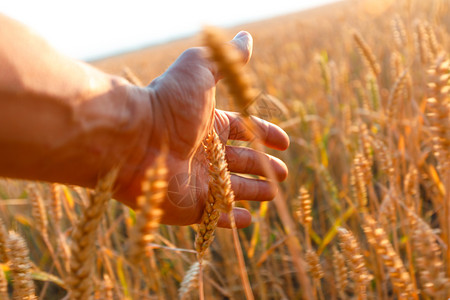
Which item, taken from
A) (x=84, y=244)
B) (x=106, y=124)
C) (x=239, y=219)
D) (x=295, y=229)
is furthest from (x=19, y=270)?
(x=295, y=229)

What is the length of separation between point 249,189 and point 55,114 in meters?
0.76

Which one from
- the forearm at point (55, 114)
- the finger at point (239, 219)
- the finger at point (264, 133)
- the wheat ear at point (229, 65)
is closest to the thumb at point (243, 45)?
the finger at point (264, 133)

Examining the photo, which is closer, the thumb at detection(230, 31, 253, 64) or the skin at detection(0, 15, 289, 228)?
the skin at detection(0, 15, 289, 228)

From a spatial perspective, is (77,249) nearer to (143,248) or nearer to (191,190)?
(143,248)

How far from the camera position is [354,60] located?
419cm

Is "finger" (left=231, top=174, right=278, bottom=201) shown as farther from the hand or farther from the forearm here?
the forearm

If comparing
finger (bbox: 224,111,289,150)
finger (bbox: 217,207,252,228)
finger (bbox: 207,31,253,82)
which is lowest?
finger (bbox: 217,207,252,228)

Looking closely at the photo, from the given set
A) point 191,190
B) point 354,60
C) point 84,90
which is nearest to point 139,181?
point 191,190

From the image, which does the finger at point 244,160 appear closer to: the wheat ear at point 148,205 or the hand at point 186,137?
the hand at point 186,137

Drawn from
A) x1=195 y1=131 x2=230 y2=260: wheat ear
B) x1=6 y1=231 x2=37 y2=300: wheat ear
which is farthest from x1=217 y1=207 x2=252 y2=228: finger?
x1=6 y1=231 x2=37 y2=300: wheat ear

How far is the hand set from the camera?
110 cm

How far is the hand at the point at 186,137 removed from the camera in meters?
1.10

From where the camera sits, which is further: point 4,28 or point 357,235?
point 357,235

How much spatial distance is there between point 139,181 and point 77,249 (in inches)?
22.8
